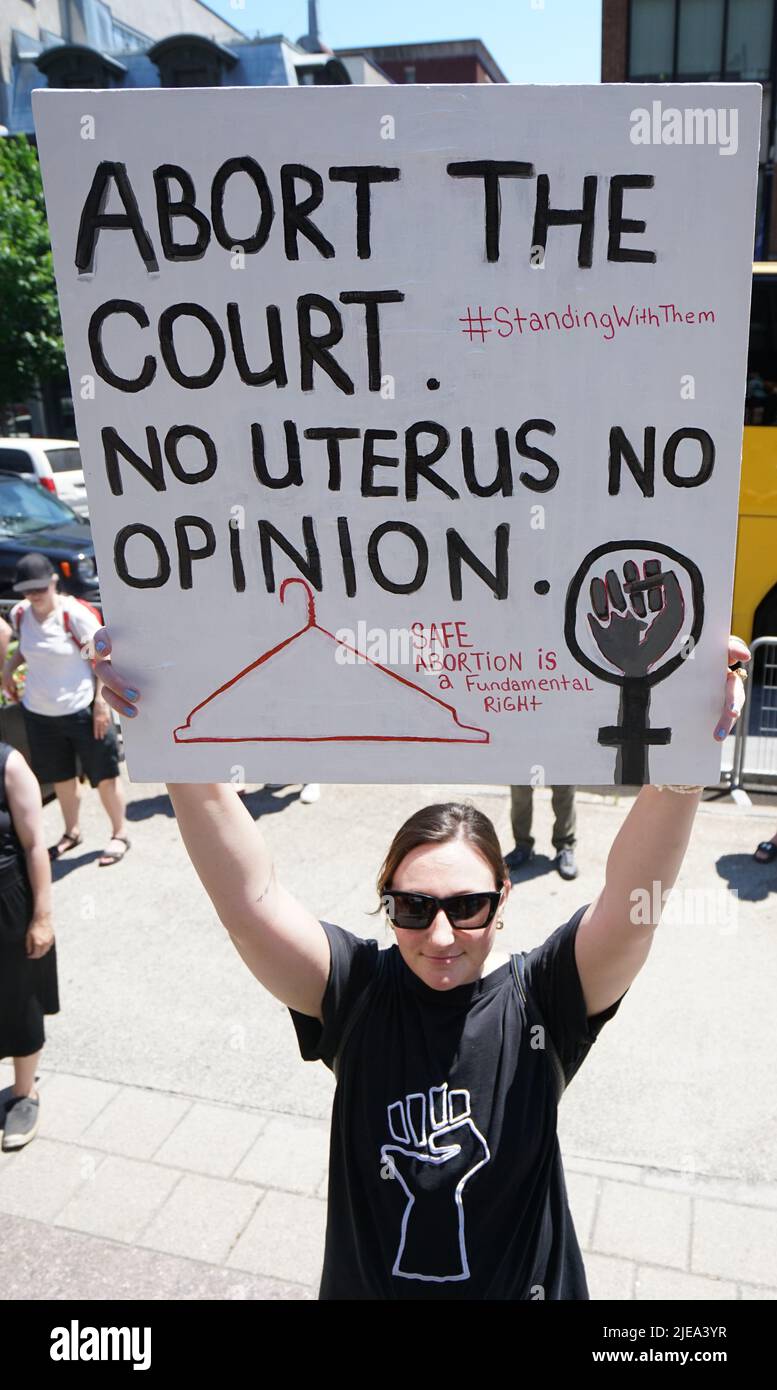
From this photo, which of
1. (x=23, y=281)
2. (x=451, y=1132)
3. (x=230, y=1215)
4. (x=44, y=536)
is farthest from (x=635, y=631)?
(x=23, y=281)

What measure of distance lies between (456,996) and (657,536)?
0.91m

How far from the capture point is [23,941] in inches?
156

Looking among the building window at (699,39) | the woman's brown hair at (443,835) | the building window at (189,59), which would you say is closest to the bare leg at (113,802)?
the woman's brown hair at (443,835)

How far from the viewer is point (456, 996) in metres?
1.88

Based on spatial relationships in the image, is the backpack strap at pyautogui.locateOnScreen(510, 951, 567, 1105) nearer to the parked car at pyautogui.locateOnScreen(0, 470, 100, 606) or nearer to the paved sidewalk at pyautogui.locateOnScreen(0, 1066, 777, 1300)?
the paved sidewalk at pyautogui.locateOnScreen(0, 1066, 777, 1300)

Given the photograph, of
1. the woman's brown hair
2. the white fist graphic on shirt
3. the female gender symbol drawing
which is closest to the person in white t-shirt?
the woman's brown hair

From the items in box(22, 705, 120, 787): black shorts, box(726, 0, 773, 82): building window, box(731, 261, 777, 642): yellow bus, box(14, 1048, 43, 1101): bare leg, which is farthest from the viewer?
box(726, 0, 773, 82): building window

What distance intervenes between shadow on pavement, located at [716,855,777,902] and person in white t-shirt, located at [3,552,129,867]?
3.78m

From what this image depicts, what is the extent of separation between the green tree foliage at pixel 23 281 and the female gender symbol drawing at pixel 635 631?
2342 cm

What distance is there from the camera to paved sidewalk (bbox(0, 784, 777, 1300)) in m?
3.41

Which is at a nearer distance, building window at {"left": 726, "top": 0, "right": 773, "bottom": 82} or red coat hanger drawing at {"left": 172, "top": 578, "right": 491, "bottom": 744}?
red coat hanger drawing at {"left": 172, "top": 578, "right": 491, "bottom": 744}

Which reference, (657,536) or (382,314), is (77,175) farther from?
(657,536)

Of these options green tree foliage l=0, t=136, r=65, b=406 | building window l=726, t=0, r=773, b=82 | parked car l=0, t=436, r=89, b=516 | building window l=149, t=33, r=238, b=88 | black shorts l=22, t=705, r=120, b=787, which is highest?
building window l=149, t=33, r=238, b=88

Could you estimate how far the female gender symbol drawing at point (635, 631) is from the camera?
1612 millimetres
